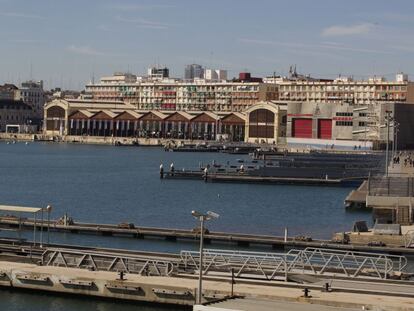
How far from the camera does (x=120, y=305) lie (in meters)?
21.6

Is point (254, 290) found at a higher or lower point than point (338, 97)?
lower

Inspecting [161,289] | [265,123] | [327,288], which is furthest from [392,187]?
[265,123]

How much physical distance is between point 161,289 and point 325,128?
304 ft

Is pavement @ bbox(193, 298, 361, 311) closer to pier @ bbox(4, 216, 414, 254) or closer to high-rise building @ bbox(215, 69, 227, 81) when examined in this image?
pier @ bbox(4, 216, 414, 254)

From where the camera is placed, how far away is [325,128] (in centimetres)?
11238

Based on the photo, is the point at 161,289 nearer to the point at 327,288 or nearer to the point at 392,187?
the point at 327,288

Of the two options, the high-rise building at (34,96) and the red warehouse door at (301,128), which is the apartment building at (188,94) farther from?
the red warehouse door at (301,128)

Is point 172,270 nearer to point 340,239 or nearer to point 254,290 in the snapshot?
point 254,290

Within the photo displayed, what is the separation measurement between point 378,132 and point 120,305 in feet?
282

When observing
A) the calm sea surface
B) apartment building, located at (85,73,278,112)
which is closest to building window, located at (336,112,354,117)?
the calm sea surface

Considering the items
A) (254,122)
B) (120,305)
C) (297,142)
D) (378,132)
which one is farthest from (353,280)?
(254,122)

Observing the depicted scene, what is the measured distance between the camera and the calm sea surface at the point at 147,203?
33.7m

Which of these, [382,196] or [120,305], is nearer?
[120,305]

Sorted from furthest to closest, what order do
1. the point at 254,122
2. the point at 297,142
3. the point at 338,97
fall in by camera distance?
the point at 338,97
the point at 254,122
the point at 297,142
